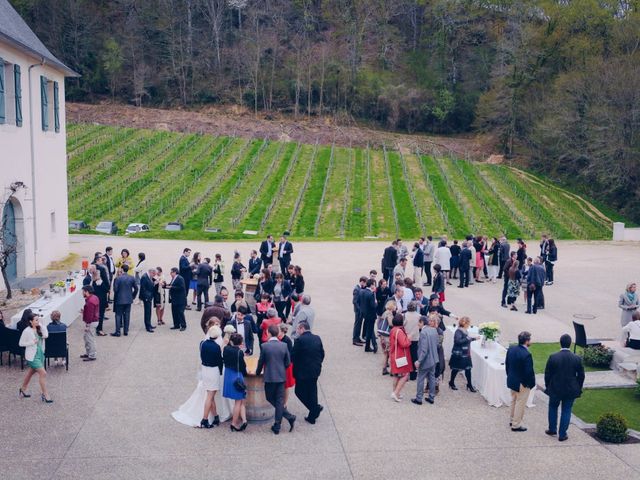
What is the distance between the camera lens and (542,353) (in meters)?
16.7

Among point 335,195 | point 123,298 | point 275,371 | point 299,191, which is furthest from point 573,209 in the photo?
point 275,371

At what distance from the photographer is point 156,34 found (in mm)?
85562

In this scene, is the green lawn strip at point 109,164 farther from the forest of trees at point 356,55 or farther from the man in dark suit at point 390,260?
the man in dark suit at point 390,260

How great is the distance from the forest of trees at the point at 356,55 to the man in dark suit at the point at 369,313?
1752 inches

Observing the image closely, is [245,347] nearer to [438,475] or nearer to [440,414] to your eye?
[440,414]

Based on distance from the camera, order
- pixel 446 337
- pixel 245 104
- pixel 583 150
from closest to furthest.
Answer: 1. pixel 446 337
2. pixel 583 150
3. pixel 245 104

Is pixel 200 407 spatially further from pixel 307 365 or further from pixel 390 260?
pixel 390 260

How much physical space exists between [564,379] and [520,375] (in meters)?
0.70

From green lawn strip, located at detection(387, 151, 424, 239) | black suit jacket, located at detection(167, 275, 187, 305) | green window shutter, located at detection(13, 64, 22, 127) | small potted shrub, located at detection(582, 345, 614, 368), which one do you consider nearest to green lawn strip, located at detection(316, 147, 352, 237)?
green lawn strip, located at detection(387, 151, 424, 239)

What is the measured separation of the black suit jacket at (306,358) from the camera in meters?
11.6

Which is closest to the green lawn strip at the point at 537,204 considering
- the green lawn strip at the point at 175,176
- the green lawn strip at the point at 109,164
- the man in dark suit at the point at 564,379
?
the green lawn strip at the point at 175,176

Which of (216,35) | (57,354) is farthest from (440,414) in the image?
(216,35)

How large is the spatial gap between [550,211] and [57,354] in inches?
1632

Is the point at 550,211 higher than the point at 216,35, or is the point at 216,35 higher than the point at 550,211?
the point at 216,35
